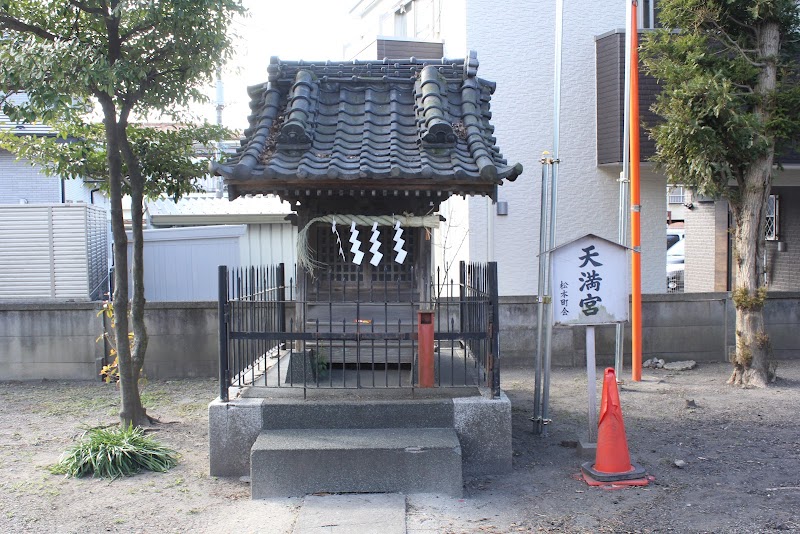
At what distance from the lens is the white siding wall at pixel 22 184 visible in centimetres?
1583

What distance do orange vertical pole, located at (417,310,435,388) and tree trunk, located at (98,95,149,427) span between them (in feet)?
11.5

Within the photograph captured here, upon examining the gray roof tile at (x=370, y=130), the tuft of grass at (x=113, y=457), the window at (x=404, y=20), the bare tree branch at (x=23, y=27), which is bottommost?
the tuft of grass at (x=113, y=457)

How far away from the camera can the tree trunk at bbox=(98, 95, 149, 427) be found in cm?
817

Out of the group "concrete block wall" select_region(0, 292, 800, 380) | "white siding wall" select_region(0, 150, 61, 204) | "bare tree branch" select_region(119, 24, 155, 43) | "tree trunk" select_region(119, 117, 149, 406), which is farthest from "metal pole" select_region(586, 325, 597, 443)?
"white siding wall" select_region(0, 150, 61, 204)

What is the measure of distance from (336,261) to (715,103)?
17.9 feet

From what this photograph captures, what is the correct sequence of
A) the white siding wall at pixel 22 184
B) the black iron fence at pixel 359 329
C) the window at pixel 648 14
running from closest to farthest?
the black iron fence at pixel 359 329 < the window at pixel 648 14 < the white siding wall at pixel 22 184

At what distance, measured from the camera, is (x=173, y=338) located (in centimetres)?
1194

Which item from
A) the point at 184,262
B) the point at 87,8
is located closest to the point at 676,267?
the point at 184,262

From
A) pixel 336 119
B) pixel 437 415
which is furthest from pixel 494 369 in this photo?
pixel 336 119

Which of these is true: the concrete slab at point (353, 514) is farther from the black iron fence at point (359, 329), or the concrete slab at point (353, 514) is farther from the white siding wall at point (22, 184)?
the white siding wall at point (22, 184)

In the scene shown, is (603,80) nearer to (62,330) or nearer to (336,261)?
(336,261)

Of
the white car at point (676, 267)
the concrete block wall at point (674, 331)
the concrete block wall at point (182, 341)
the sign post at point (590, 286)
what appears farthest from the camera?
the white car at point (676, 267)

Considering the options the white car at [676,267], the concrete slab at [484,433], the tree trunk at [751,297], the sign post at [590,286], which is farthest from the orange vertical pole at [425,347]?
the white car at [676,267]

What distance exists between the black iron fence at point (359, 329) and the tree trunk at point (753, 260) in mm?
4169
